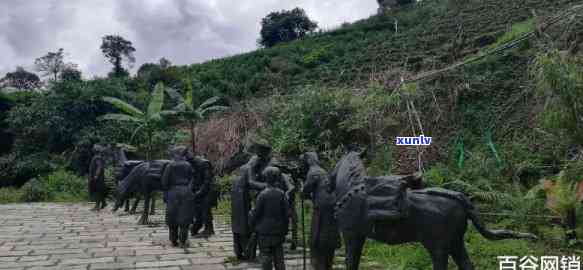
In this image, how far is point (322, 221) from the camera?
596cm

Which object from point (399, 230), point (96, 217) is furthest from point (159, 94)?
point (399, 230)

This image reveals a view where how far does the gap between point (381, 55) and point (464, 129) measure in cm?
992

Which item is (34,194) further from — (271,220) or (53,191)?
(271,220)

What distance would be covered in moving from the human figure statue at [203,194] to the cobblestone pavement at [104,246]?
1.16 feet

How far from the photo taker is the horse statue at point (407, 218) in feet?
16.2

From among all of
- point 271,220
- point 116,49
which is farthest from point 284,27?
point 271,220

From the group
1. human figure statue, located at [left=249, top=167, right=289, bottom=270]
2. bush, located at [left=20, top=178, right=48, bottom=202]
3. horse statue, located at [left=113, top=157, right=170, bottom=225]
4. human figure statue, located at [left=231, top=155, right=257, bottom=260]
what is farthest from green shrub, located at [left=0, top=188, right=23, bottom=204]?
human figure statue, located at [left=249, top=167, right=289, bottom=270]

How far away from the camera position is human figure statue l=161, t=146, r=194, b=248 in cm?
832

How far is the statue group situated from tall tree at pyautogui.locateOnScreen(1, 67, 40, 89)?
180 feet

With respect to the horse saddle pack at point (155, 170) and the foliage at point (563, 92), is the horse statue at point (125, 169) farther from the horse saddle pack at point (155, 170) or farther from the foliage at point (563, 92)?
the foliage at point (563, 92)

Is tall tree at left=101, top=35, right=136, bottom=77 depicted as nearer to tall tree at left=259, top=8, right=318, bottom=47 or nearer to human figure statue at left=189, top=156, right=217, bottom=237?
tall tree at left=259, top=8, right=318, bottom=47

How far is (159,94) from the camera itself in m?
17.0

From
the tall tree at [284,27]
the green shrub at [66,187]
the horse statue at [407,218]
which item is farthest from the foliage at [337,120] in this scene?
the tall tree at [284,27]

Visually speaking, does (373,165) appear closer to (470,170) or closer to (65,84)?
(470,170)
